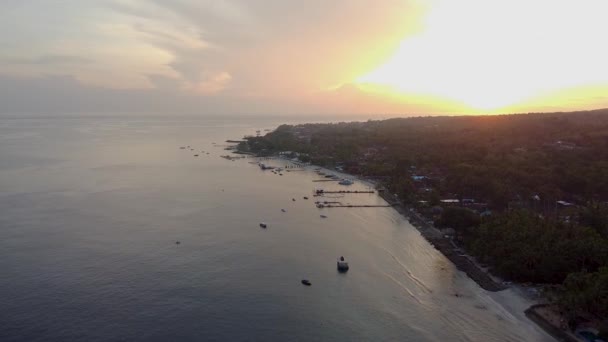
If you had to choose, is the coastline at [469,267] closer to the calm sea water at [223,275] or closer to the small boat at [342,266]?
the calm sea water at [223,275]

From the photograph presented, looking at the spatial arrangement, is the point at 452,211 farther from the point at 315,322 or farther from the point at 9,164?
the point at 9,164

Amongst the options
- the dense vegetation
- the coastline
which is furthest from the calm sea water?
the dense vegetation

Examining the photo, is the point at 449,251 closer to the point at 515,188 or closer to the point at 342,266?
the point at 342,266

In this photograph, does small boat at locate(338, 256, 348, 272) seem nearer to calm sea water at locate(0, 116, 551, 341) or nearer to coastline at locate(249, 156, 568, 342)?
calm sea water at locate(0, 116, 551, 341)

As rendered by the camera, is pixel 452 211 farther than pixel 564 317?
Yes

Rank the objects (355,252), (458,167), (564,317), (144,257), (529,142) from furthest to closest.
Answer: (529,142)
(458,167)
(355,252)
(144,257)
(564,317)

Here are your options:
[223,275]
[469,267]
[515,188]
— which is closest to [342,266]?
[223,275]

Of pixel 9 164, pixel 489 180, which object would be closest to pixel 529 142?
pixel 489 180
